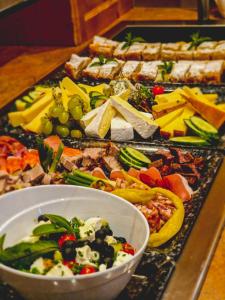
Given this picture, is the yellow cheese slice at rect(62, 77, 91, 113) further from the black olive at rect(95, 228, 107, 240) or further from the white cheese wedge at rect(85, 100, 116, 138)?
the black olive at rect(95, 228, 107, 240)

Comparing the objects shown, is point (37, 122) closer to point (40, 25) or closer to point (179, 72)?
point (179, 72)

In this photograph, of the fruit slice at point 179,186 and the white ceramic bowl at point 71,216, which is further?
the fruit slice at point 179,186

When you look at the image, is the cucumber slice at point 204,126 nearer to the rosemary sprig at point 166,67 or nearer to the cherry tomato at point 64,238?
the rosemary sprig at point 166,67

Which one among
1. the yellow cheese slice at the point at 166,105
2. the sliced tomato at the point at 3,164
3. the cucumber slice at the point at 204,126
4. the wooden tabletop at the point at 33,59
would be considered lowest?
the wooden tabletop at the point at 33,59

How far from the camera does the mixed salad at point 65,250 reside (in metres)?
1.26

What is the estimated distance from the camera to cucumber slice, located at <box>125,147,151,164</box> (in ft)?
6.71

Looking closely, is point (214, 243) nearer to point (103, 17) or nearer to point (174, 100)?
point (174, 100)

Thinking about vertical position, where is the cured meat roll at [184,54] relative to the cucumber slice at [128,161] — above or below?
below

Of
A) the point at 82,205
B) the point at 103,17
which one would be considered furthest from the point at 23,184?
the point at 103,17

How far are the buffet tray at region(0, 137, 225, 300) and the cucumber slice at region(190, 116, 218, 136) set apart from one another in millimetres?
360

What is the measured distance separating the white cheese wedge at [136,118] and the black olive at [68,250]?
3.40 ft

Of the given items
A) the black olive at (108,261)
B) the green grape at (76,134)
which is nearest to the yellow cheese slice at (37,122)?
the green grape at (76,134)

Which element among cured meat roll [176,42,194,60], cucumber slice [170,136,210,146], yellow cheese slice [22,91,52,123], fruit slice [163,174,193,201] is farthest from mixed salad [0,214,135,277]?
cured meat roll [176,42,194,60]

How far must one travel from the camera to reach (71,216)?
4.99 ft
